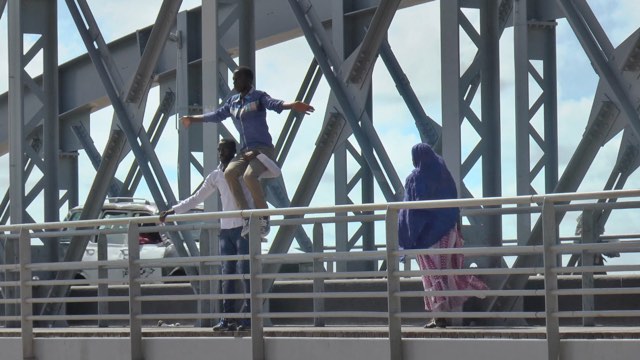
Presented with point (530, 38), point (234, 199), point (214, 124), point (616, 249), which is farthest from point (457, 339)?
point (530, 38)

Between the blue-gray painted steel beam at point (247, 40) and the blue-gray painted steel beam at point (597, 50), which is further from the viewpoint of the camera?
the blue-gray painted steel beam at point (247, 40)

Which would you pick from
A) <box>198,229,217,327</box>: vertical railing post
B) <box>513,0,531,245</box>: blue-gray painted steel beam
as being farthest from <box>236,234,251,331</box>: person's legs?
<box>513,0,531,245</box>: blue-gray painted steel beam

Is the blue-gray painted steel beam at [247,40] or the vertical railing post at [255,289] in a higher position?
the blue-gray painted steel beam at [247,40]

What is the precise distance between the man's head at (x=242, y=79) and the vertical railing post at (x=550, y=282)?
3921 millimetres

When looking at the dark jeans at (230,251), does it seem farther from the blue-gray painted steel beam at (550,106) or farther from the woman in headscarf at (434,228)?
the blue-gray painted steel beam at (550,106)

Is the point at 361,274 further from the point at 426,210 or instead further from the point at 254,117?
the point at 254,117

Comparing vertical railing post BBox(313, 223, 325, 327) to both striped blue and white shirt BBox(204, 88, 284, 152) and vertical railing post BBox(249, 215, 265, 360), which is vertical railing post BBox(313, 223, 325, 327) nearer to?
vertical railing post BBox(249, 215, 265, 360)

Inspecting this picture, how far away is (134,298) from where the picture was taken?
15.2 metres

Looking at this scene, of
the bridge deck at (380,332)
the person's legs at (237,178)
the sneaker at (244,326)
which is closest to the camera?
the bridge deck at (380,332)

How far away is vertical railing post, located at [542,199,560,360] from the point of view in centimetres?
1188

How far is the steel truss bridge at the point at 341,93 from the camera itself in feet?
50.7

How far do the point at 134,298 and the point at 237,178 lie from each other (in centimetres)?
144

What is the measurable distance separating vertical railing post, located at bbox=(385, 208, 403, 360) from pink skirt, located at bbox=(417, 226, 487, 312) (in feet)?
1.68

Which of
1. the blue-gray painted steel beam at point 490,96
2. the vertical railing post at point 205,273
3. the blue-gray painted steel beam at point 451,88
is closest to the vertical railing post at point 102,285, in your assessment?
the vertical railing post at point 205,273
